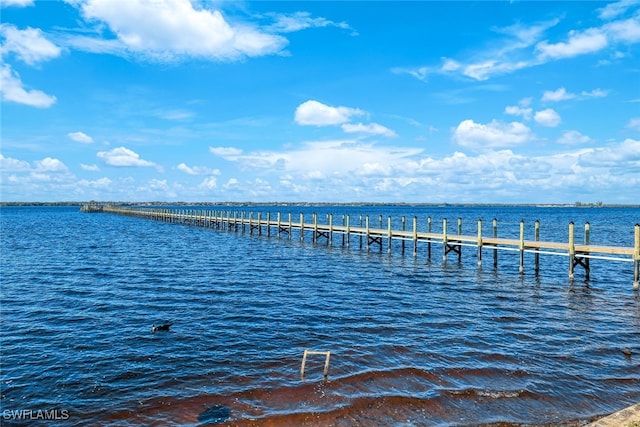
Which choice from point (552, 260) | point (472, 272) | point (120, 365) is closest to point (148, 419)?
point (120, 365)

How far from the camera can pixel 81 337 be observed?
13.0 m

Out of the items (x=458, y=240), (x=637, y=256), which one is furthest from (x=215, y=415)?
(x=458, y=240)

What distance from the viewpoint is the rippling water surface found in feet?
28.6

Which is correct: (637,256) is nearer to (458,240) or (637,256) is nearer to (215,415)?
(458,240)

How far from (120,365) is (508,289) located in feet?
53.2

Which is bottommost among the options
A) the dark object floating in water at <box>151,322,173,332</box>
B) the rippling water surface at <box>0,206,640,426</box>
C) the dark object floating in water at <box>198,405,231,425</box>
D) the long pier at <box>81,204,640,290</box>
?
the dark object floating in water at <box>198,405,231,425</box>

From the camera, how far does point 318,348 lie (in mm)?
11898

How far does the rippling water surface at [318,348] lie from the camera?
873 centimetres

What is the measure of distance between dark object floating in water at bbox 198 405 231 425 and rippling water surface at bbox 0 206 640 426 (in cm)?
3

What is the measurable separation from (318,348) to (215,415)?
3995 millimetres

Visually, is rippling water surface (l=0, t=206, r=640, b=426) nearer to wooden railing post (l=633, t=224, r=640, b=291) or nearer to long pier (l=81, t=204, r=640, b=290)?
wooden railing post (l=633, t=224, r=640, b=291)

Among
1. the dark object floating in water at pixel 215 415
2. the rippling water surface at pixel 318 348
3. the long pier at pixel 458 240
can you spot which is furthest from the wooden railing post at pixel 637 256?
the dark object floating in water at pixel 215 415

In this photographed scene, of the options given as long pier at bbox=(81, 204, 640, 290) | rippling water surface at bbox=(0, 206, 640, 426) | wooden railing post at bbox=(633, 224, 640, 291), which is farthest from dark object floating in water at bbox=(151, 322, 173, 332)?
wooden railing post at bbox=(633, 224, 640, 291)

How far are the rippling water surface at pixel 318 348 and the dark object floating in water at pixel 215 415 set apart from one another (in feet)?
0.11
